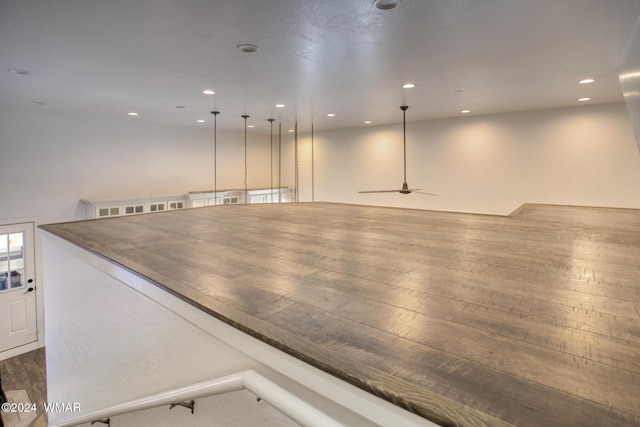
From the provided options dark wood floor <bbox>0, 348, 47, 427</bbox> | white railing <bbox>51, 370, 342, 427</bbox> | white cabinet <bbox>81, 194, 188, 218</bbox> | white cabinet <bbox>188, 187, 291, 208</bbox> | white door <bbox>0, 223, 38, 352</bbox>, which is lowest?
dark wood floor <bbox>0, 348, 47, 427</bbox>

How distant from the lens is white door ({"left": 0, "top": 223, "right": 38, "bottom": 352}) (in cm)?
538

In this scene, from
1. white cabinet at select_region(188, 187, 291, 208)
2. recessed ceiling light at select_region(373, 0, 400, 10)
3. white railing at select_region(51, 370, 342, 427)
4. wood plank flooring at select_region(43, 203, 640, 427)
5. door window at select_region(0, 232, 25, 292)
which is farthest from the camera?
white cabinet at select_region(188, 187, 291, 208)

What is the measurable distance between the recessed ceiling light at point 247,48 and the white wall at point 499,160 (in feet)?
16.3

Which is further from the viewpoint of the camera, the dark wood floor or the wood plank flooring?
the dark wood floor

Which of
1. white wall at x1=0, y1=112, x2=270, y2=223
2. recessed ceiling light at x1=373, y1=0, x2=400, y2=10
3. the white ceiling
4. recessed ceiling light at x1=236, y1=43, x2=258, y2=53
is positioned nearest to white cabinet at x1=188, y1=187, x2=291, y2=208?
white wall at x1=0, y1=112, x2=270, y2=223

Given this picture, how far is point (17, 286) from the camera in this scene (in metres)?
5.52

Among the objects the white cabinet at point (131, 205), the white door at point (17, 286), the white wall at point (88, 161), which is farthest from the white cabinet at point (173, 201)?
the white door at point (17, 286)

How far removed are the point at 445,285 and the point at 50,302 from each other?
4.21 metres

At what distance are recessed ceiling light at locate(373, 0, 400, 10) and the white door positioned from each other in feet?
20.8

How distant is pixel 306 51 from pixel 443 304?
225 cm

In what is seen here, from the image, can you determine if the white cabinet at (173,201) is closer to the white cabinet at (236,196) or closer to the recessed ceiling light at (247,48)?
the white cabinet at (236,196)

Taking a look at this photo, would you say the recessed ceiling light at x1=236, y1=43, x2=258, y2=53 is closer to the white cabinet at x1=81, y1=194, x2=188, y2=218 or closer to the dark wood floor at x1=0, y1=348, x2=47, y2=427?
the white cabinet at x1=81, y1=194, x2=188, y2=218

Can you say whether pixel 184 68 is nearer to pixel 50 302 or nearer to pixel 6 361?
pixel 50 302

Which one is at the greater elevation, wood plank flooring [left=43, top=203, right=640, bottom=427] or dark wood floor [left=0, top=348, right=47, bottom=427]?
wood plank flooring [left=43, top=203, right=640, bottom=427]
